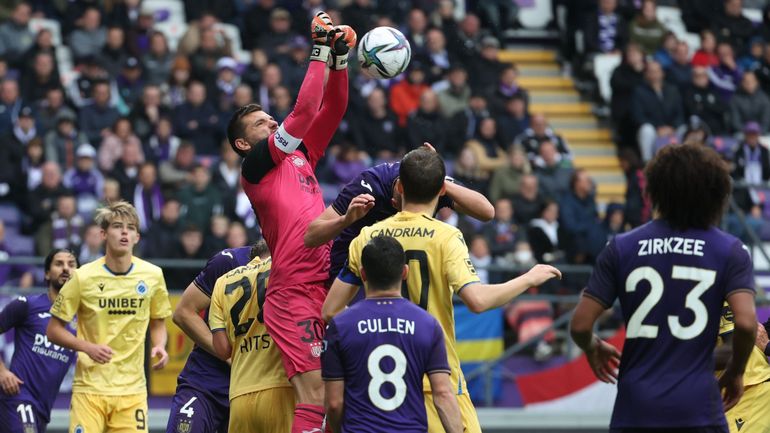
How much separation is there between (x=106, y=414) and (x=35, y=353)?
1042mm

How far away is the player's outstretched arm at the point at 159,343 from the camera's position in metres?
10.3

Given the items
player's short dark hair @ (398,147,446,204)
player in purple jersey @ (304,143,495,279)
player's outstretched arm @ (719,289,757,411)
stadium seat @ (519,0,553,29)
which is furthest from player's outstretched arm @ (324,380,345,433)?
stadium seat @ (519,0,553,29)

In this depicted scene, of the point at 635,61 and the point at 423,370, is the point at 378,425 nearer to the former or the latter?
the point at 423,370

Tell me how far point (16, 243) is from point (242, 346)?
874 centimetres

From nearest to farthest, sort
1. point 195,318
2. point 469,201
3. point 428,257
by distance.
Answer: point 428,257 < point 469,201 < point 195,318

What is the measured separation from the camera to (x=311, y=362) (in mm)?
8094

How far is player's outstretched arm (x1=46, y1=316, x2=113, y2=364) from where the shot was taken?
9914 mm

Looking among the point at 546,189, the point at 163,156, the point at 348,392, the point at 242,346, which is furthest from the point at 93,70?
the point at 348,392

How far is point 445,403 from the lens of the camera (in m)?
6.82

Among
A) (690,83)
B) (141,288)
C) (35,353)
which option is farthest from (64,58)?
(141,288)

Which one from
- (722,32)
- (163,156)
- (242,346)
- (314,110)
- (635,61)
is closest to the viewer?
(314,110)

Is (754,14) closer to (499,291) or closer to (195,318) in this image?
(195,318)

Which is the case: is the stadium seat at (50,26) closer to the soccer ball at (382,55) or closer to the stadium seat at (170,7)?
the stadium seat at (170,7)

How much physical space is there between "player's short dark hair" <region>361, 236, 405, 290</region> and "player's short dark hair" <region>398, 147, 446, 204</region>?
1.70 ft
